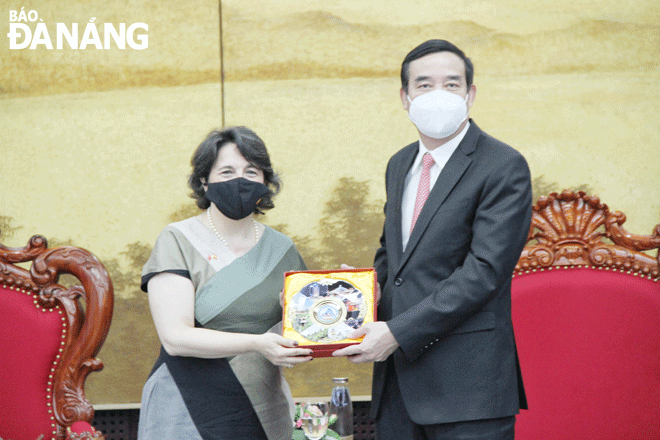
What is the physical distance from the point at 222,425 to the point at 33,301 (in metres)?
0.86

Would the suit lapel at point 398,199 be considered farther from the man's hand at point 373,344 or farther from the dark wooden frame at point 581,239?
the dark wooden frame at point 581,239

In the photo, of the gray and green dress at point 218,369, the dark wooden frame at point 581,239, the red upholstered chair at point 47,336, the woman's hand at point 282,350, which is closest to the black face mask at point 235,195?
the gray and green dress at point 218,369

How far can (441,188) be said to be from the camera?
1.50m

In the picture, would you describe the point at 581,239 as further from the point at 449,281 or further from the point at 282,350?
the point at 282,350

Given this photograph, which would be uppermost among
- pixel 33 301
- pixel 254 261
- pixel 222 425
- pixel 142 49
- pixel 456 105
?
pixel 142 49

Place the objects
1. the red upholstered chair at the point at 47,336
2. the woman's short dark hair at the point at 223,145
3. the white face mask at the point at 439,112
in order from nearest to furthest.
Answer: the white face mask at the point at 439,112
the woman's short dark hair at the point at 223,145
the red upholstered chair at the point at 47,336

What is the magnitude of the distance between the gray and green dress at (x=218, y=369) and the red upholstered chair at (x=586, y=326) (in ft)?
2.78

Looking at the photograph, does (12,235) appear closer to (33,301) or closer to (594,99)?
(33,301)

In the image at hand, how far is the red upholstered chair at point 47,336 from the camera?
79.7 inches

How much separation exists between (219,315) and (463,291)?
61 cm

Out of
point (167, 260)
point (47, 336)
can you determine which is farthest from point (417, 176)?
point (47, 336)

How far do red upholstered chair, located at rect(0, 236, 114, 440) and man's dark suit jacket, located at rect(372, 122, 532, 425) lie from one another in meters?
0.99

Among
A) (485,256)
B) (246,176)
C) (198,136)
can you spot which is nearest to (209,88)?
(198,136)

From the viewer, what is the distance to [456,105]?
4.99 feet
